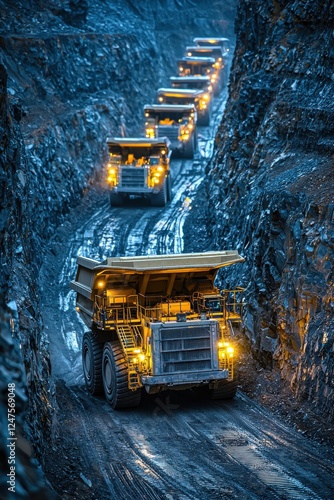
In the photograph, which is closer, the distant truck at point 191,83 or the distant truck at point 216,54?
the distant truck at point 191,83

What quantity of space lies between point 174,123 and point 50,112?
830 centimetres

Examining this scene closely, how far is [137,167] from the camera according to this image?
41.1 m

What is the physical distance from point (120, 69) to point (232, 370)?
4161 cm

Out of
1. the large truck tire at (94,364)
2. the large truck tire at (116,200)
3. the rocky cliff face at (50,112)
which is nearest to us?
the rocky cliff face at (50,112)

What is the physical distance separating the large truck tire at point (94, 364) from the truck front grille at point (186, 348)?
2.83m

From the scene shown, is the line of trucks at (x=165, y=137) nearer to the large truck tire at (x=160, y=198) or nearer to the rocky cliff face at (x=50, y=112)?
the large truck tire at (x=160, y=198)

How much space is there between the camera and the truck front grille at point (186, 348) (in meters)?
19.2

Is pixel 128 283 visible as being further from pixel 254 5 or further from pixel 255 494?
pixel 254 5

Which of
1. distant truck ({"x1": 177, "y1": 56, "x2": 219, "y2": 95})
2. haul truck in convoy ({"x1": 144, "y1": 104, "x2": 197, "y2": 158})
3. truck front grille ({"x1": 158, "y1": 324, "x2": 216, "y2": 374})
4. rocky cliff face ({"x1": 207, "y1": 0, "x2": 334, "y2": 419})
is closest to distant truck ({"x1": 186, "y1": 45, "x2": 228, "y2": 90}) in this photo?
distant truck ({"x1": 177, "y1": 56, "x2": 219, "y2": 95})

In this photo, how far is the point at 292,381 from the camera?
66.3ft

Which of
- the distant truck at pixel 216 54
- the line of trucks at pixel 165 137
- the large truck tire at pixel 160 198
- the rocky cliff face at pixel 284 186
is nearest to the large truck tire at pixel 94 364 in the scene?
the rocky cliff face at pixel 284 186

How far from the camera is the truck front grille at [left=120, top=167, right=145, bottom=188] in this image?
1619 inches

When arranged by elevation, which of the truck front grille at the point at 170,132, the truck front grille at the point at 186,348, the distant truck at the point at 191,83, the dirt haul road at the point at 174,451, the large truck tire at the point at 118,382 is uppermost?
→ the distant truck at the point at 191,83

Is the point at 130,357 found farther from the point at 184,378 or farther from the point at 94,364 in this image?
the point at 94,364
